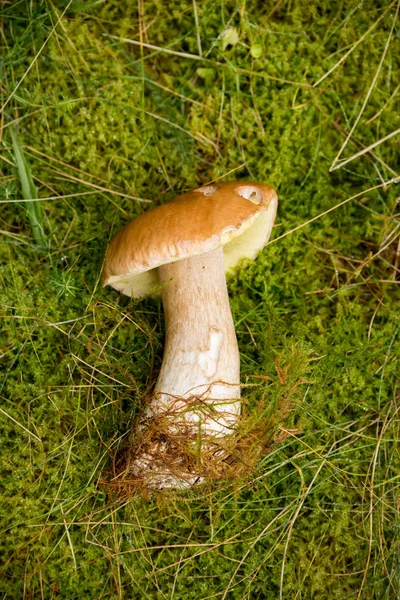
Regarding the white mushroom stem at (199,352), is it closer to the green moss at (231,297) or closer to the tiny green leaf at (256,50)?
the green moss at (231,297)

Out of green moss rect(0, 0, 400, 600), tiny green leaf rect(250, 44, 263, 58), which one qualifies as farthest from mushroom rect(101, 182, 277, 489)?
tiny green leaf rect(250, 44, 263, 58)

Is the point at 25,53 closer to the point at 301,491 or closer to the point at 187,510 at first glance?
the point at 187,510

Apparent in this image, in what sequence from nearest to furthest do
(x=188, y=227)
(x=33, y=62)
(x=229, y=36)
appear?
(x=188, y=227) < (x=33, y=62) < (x=229, y=36)

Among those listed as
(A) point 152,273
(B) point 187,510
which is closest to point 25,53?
(A) point 152,273

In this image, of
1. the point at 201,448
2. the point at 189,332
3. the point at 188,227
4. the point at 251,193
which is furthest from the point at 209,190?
the point at 201,448

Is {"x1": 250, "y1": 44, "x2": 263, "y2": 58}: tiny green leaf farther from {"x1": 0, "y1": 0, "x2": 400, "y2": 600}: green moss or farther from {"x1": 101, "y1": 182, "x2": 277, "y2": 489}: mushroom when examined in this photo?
{"x1": 101, "y1": 182, "x2": 277, "y2": 489}: mushroom

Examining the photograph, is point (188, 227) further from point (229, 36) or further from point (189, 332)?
point (229, 36)
